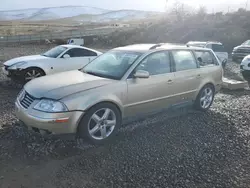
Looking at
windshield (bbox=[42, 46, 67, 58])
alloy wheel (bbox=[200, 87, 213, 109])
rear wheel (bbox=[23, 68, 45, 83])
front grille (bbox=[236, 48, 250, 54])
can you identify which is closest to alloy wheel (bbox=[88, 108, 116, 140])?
alloy wheel (bbox=[200, 87, 213, 109])

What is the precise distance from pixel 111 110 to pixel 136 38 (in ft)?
102

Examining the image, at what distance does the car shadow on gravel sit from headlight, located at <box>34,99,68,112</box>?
25.2 inches

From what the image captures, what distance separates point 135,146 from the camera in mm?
4207

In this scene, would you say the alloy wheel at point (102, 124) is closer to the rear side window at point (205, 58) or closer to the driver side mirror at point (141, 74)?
the driver side mirror at point (141, 74)

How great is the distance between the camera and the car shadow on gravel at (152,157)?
3.33 metres

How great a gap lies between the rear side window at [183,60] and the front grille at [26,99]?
2.87 metres

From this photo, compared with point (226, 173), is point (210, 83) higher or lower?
higher

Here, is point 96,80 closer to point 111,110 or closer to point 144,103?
point 111,110

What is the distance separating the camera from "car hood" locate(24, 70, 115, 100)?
12.9ft

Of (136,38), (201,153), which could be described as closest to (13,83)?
(201,153)

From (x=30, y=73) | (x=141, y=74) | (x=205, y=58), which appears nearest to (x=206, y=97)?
(x=205, y=58)

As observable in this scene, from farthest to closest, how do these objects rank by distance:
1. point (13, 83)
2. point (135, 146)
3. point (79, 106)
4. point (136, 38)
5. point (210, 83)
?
point (136, 38)
point (13, 83)
point (210, 83)
point (135, 146)
point (79, 106)

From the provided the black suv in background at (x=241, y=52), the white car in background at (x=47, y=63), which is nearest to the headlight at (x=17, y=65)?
the white car in background at (x=47, y=63)

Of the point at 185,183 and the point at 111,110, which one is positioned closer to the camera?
the point at 185,183
